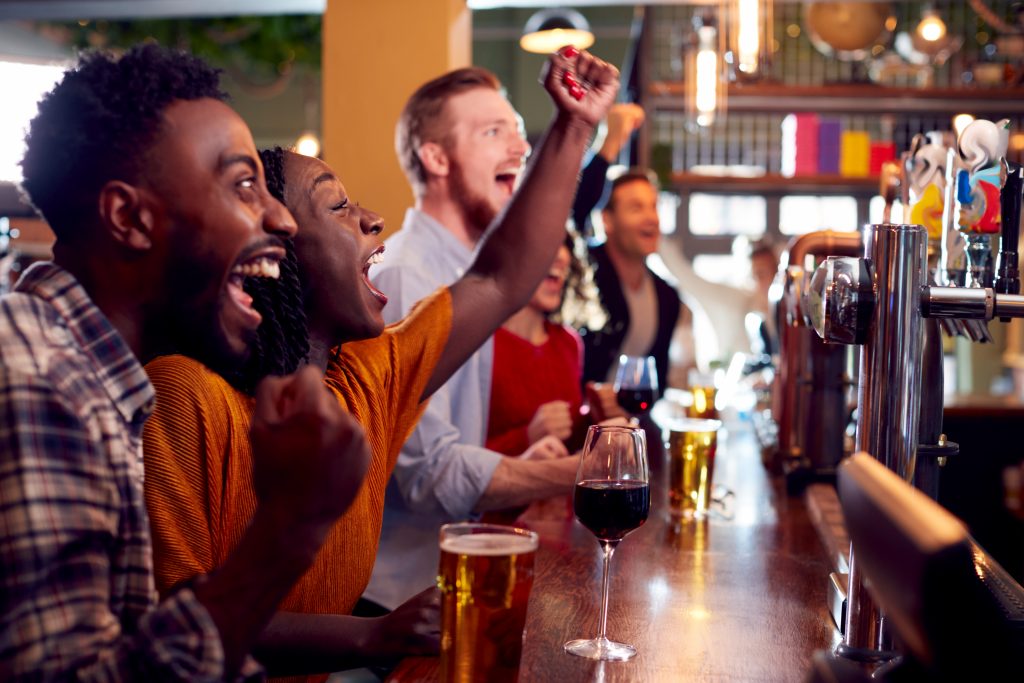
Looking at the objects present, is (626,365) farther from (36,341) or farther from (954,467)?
(954,467)

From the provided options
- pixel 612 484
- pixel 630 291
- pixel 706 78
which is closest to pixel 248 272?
pixel 612 484

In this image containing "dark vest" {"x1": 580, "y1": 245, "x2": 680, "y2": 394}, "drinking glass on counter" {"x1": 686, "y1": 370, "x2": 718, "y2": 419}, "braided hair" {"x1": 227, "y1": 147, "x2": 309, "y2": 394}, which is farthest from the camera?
"dark vest" {"x1": 580, "y1": 245, "x2": 680, "y2": 394}

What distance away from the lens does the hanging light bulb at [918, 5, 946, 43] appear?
17.6ft

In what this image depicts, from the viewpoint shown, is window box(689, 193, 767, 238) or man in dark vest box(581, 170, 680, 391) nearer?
man in dark vest box(581, 170, 680, 391)

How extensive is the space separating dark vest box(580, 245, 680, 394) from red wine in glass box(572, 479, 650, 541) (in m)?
2.49

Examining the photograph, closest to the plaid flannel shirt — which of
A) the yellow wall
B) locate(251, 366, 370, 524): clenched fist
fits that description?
locate(251, 366, 370, 524): clenched fist

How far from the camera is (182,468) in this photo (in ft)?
3.68

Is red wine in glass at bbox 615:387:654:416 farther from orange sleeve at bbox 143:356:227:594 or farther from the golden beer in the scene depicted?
orange sleeve at bbox 143:356:227:594

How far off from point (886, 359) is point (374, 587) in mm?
1180

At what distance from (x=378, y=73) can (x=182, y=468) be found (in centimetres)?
223

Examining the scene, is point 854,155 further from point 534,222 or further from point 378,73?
point 534,222

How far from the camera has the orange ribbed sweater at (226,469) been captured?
1.09 meters

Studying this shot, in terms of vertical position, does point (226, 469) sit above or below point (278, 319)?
below

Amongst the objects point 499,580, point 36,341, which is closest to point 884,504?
point 499,580
